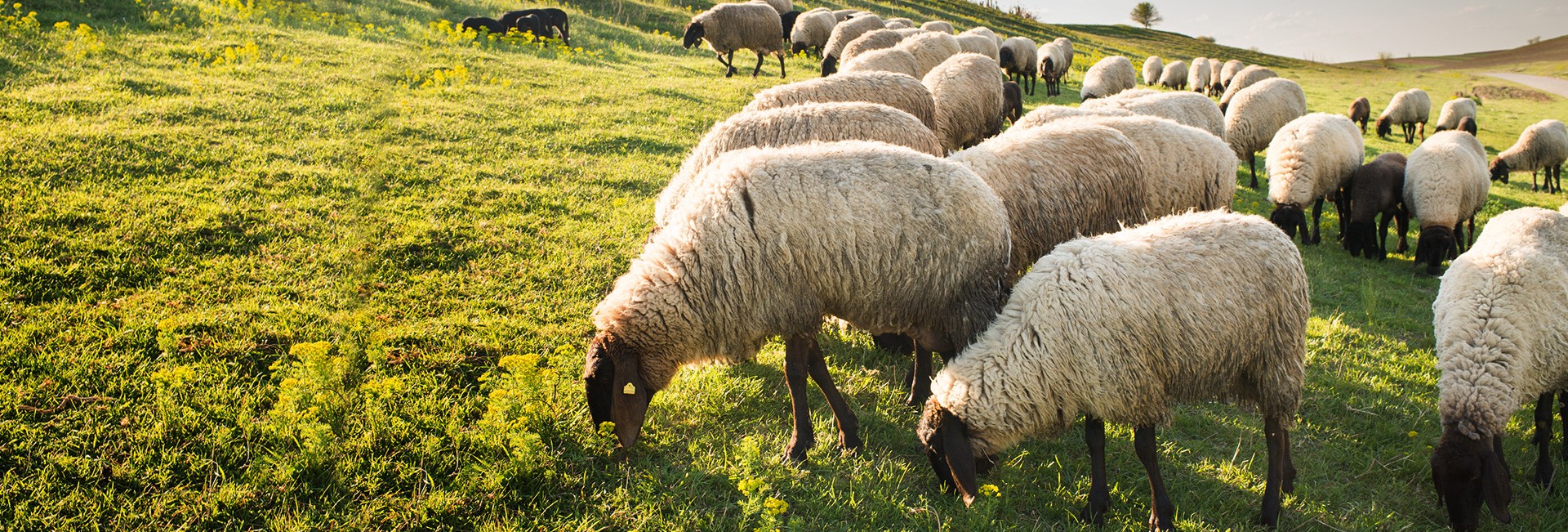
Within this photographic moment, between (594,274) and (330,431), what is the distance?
2367mm

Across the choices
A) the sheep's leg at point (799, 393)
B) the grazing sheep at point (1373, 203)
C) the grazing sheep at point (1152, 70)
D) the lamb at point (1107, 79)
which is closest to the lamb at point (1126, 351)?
the sheep's leg at point (799, 393)

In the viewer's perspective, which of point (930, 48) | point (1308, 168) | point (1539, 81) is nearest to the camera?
point (1308, 168)

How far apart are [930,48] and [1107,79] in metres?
6.72

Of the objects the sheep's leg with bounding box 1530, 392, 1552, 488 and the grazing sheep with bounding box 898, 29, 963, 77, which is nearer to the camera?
the sheep's leg with bounding box 1530, 392, 1552, 488

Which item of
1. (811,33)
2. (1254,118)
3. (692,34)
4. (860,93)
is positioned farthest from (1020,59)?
(860,93)

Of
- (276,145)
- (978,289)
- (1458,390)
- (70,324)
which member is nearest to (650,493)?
(978,289)

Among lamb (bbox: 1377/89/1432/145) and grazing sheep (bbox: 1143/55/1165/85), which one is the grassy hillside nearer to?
lamb (bbox: 1377/89/1432/145)

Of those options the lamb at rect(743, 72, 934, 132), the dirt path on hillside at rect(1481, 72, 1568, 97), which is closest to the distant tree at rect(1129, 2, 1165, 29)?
the dirt path on hillside at rect(1481, 72, 1568, 97)

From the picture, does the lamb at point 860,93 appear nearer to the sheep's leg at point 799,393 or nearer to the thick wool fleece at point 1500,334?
the sheep's leg at point 799,393

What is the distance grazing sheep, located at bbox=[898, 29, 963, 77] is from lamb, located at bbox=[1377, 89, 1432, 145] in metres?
13.5

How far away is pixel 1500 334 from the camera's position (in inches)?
173

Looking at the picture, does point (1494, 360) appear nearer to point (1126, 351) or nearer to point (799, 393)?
point (1126, 351)

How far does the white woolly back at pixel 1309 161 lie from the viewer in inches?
359

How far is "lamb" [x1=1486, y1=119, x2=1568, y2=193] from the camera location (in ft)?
47.4
